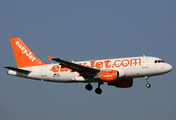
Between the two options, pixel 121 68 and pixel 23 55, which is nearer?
pixel 121 68

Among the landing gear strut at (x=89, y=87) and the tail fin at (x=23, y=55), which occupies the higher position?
the tail fin at (x=23, y=55)

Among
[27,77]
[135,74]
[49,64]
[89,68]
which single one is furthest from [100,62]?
[27,77]

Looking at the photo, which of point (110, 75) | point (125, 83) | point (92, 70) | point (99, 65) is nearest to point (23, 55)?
point (92, 70)

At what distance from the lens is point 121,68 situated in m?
41.6

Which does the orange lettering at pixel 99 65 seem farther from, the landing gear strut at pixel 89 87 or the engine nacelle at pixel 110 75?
the landing gear strut at pixel 89 87

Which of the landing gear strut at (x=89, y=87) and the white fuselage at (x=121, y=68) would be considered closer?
the white fuselage at (x=121, y=68)

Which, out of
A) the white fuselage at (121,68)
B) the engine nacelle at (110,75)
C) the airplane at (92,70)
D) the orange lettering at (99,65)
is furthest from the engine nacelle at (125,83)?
the engine nacelle at (110,75)

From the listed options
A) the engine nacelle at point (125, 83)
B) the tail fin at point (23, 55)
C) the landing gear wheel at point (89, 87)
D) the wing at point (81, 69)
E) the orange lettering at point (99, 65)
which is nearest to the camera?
the wing at point (81, 69)

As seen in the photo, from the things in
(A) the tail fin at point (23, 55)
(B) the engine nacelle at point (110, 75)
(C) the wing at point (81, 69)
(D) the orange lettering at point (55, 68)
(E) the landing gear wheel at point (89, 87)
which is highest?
(A) the tail fin at point (23, 55)

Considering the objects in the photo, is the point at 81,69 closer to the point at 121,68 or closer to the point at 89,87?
the point at 89,87

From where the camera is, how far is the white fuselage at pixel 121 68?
4112cm

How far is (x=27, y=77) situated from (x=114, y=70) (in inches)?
524

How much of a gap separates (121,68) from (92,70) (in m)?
3.91

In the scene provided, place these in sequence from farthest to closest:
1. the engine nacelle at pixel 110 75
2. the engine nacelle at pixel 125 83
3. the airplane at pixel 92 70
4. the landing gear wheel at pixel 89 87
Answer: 1. the engine nacelle at pixel 125 83
2. the landing gear wheel at pixel 89 87
3. the airplane at pixel 92 70
4. the engine nacelle at pixel 110 75
